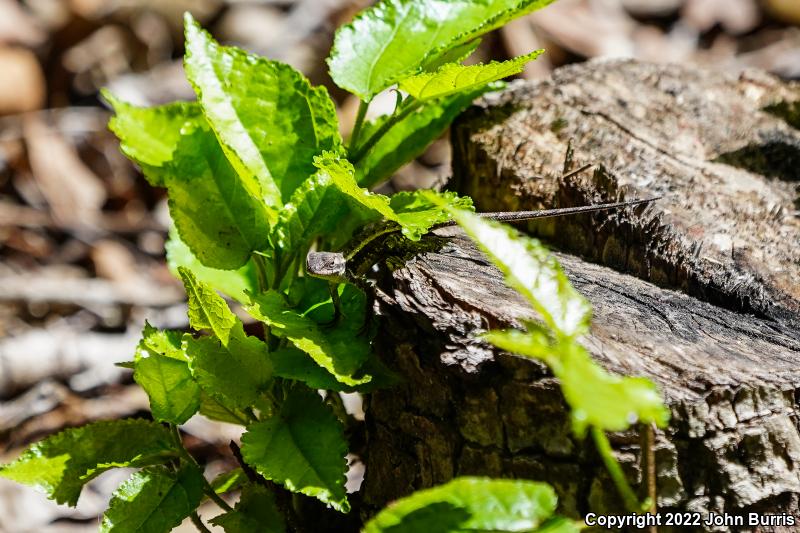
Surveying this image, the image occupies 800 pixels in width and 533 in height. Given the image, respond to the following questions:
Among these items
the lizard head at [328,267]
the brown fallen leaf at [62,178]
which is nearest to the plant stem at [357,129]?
the lizard head at [328,267]

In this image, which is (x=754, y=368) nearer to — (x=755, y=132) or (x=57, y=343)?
(x=755, y=132)

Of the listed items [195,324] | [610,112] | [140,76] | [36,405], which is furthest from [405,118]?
[140,76]

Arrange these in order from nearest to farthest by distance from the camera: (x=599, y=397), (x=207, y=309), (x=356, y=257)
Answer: (x=599, y=397), (x=207, y=309), (x=356, y=257)

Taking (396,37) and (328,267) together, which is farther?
(396,37)

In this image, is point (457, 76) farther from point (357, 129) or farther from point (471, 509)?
point (471, 509)

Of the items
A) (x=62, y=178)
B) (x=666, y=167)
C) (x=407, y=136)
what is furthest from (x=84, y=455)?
(x=62, y=178)

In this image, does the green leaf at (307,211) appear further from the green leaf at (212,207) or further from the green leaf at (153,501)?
the green leaf at (153,501)

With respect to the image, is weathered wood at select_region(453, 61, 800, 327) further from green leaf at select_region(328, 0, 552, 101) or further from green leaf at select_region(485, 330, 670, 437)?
green leaf at select_region(485, 330, 670, 437)
